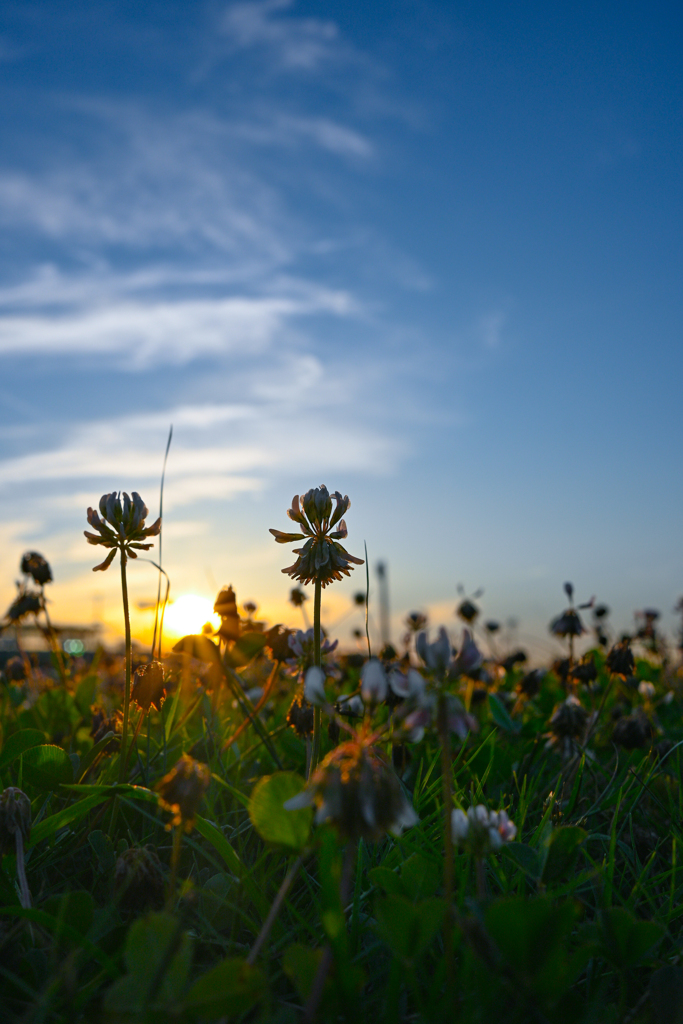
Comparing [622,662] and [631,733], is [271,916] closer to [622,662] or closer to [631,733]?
[631,733]

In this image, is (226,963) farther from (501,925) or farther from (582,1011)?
(582,1011)

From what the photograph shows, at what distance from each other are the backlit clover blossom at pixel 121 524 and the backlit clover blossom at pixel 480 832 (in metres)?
1.26

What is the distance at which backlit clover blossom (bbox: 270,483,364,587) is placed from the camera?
2.07 meters

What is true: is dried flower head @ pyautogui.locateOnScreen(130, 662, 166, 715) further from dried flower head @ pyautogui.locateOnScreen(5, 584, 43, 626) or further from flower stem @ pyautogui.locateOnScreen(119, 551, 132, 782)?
dried flower head @ pyautogui.locateOnScreen(5, 584, 43, 626)

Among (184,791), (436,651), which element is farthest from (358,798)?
(184,791)

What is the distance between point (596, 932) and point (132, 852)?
105 centimetres

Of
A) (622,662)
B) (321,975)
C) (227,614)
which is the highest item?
(227,614)

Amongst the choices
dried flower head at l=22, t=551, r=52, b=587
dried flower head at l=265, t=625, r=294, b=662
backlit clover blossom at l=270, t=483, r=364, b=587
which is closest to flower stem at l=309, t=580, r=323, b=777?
backlit clover blossom at l=270, t=483, r=364, b=587

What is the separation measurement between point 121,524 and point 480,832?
4.52 ft

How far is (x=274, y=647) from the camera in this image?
2.96 metres

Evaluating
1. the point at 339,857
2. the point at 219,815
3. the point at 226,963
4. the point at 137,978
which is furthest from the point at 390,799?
the point at 219,815

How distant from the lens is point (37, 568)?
13.8ft

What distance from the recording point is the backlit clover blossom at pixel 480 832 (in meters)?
1.37

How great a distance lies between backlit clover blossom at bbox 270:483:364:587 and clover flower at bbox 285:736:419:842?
89 cm
